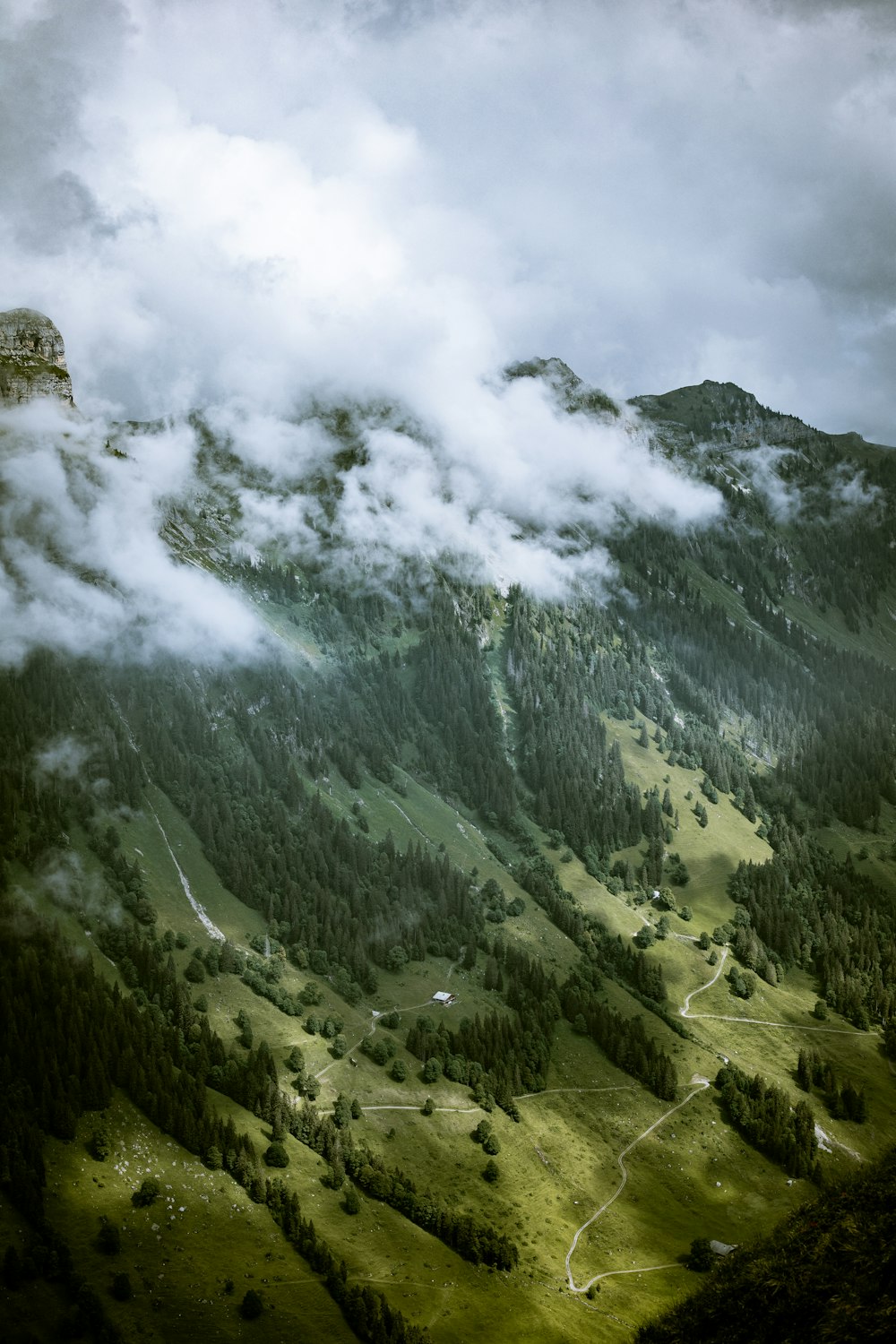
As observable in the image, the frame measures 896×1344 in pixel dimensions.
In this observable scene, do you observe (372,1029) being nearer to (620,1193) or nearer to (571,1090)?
(571,1090)

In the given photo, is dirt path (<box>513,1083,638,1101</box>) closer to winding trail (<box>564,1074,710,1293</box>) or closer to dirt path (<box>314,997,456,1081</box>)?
winding trail (<box>564,1074,710,1293</box>)

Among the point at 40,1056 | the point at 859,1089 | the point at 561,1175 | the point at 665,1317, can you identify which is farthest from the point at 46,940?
the point at 859,1089

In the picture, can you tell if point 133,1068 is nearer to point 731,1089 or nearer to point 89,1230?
point 89,1230

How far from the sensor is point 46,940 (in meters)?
166

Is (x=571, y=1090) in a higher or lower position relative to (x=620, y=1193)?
higher

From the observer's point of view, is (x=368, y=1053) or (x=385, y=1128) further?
(x=368, y=1053)

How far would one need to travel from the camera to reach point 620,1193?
15100 centimetres

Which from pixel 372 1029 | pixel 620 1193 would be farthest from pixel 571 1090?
pixel 372 1029

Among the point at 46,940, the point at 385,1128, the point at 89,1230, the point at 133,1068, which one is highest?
the point at 46,940

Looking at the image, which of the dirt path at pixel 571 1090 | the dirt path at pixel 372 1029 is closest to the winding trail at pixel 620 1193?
the dirt path at pixel 571 1090

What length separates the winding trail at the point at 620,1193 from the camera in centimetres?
12800

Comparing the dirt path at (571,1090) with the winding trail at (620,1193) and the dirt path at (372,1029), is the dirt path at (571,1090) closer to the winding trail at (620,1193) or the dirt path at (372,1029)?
the winding trail at (620,1193)

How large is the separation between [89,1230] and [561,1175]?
3227 inches

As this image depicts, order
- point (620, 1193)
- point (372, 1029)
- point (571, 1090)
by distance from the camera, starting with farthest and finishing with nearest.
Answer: point (372, 1029), point (571, 1090), point (620, 1193)
